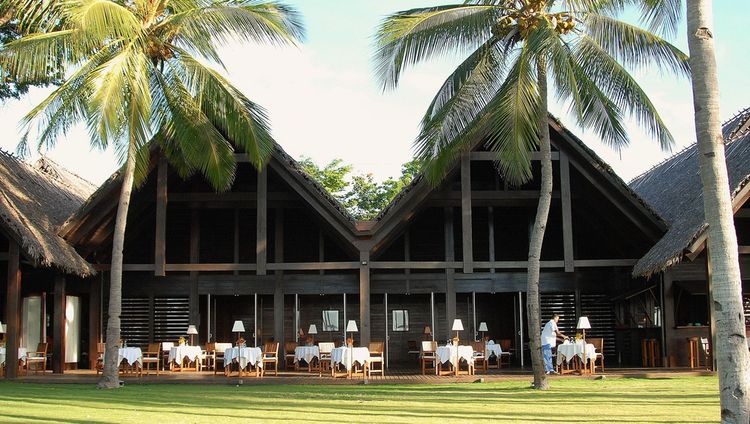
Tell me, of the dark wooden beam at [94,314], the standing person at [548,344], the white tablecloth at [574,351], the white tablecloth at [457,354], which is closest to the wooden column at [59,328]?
the dark wooden beam at [94,314]

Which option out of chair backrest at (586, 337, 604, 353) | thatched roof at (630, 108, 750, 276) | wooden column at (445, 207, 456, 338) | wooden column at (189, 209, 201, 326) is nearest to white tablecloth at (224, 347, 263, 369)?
wooden column at (189, 209, 201, 326)

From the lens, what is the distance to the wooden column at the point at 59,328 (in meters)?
18.3

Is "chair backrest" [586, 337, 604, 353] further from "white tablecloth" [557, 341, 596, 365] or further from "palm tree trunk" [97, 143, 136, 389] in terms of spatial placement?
"palm tree trunk" [97, 143, 136, 389]

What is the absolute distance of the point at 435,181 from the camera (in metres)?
16.9

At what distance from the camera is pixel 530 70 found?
45.0ft

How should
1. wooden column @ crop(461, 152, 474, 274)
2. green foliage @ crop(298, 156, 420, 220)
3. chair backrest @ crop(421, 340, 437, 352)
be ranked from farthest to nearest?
green foliage @ crop(298, 156, 420, 220)
wooden column @ crop(461, 152, 474, 274)
chair backrest @ crop(421, 340, 437, 352)

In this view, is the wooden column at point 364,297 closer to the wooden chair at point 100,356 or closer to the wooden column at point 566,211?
the wooden column at point 566,211

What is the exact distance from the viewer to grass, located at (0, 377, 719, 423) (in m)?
9.71

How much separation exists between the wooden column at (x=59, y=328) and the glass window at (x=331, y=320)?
6.77 metres

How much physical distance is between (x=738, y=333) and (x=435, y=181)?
1000 centimetres

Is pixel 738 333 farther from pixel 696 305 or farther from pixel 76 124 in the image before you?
pixel 696 305

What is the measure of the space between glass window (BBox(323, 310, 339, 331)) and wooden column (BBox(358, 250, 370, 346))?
4552 mm

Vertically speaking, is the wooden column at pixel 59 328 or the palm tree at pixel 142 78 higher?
the palm tree at pixel 142 78

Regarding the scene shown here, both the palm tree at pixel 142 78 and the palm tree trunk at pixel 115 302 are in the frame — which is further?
the palm tree trunk at pixel 115 302
